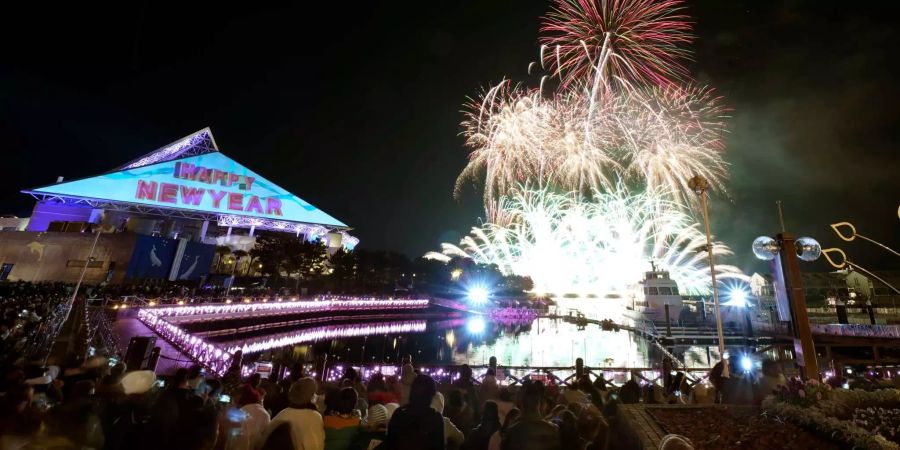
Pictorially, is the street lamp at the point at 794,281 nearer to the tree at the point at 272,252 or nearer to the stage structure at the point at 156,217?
the stage structure at the point at 156,217

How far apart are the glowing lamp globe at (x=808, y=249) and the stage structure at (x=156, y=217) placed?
Answer: 3997cm

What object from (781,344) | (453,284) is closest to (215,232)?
(453,284)

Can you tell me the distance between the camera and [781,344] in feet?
85.9

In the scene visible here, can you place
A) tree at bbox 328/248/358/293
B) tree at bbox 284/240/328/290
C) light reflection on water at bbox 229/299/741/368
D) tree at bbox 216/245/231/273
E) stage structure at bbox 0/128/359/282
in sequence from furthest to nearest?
tree at bbox 328/248/358/293 → tree at bbox 284/240/328/290 → tree at bbox 216/245/231/273 → stage structure at bbox 0/128/359/282 → light reflection on water at bbox 229/299/741/368

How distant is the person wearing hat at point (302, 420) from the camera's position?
3.28 meters

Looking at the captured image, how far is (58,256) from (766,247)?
49.2m

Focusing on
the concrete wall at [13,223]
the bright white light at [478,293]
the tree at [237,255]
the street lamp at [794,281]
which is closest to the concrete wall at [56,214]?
the concrete wall at [13,223]

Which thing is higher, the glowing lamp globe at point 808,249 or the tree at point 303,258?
the tree at point 303,258

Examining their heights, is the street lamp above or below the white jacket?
above

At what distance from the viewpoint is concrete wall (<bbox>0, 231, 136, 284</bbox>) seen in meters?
32.4

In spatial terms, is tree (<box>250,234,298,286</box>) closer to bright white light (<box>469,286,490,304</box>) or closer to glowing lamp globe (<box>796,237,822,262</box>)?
bright white light (<box>469,286,490,304</box>)

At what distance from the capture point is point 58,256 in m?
32.7

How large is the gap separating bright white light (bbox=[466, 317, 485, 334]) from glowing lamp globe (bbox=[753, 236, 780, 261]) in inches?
1171

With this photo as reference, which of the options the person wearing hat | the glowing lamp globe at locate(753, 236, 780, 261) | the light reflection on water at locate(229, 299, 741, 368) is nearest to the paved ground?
the light reflection on water at locate(229, 299, 741, 368)
